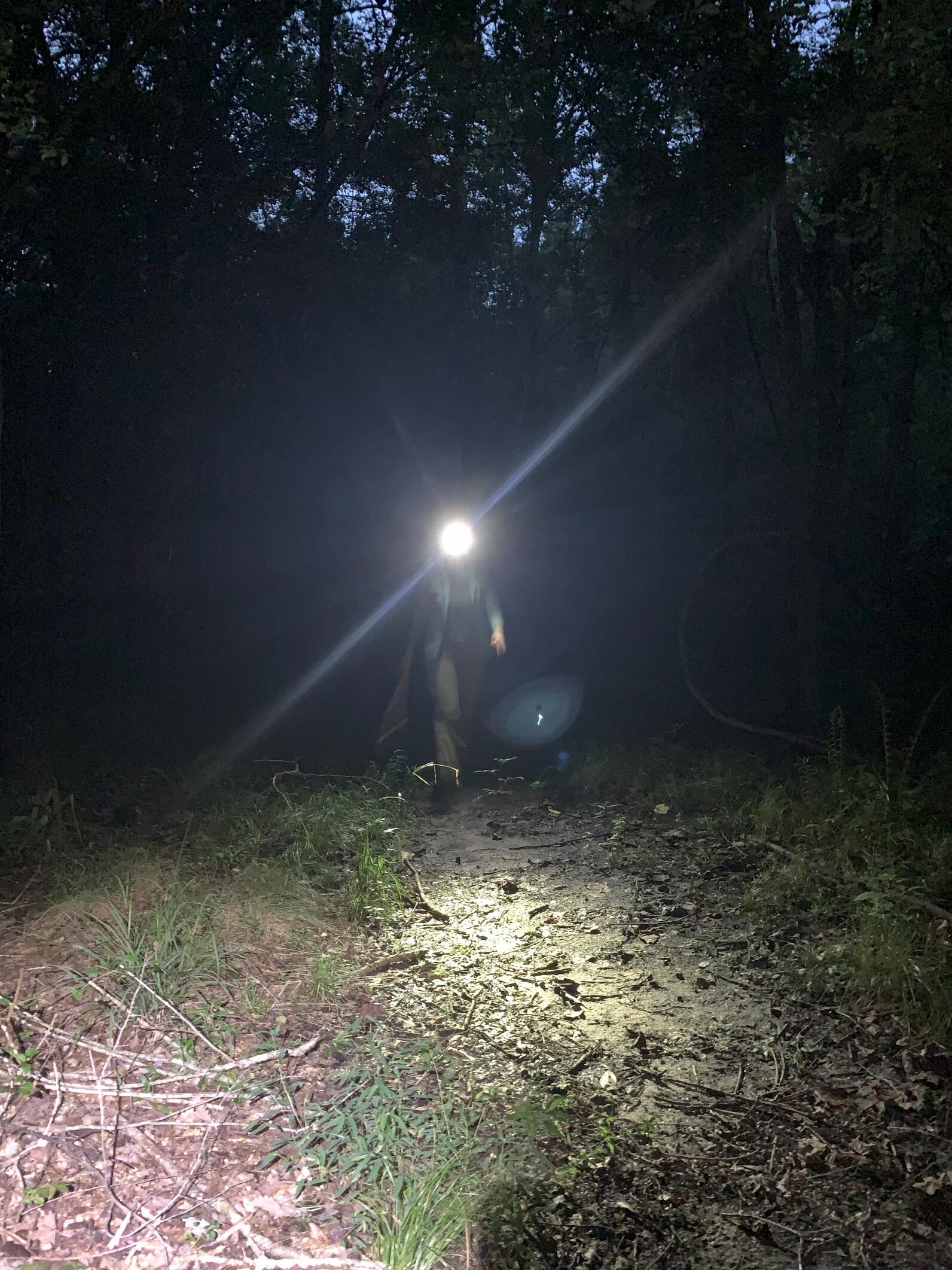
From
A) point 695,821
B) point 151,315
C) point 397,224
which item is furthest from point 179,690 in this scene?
point 397,224

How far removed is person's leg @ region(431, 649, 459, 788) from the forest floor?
2.68 meters

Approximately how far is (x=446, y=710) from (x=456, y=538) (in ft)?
4.71

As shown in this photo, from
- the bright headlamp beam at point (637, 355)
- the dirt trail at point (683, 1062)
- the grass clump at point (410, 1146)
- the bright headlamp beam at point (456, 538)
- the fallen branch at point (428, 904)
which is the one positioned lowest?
the dirt trail at point (683, 1062)

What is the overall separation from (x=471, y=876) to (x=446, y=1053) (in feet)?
7.22

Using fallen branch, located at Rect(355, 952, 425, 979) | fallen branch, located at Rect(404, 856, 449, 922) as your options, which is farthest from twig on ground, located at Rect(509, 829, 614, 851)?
fallen branch, located at Rect(355, 952, 425, 979)

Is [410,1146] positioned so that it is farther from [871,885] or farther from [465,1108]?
[871,885]

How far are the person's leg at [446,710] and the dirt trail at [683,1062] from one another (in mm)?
1514

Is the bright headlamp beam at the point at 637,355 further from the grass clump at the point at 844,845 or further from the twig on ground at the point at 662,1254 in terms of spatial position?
the twig on ground at the point at 662,1254

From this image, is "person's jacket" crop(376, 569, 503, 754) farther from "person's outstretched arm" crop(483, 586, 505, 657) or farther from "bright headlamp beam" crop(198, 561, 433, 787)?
"bright headlamp beam" crop(198, 561, 433, 787)

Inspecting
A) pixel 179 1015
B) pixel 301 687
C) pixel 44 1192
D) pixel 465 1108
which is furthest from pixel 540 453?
pixel 44 1192

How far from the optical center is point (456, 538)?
7449 mm

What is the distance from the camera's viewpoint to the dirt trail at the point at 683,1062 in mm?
2803

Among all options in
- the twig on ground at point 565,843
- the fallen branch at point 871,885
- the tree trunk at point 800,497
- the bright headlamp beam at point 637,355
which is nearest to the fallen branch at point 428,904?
the twig on ground at point 565,843

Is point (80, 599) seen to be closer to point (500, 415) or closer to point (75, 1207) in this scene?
point (500, 415)
